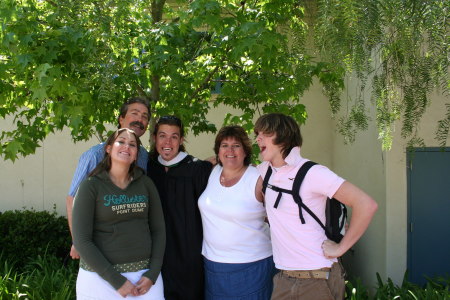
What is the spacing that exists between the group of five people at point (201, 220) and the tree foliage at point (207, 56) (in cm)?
52

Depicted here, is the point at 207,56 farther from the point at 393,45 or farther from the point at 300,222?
the point at 300,222

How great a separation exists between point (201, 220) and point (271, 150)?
0.86 meters

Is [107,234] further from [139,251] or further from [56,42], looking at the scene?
[56,42]

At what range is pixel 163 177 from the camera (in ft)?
10.8

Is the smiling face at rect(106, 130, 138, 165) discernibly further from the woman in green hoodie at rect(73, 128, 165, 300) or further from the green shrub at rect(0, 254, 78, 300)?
the green shrub at rect(0, 254, 78, 300)

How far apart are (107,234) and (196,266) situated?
758 mm

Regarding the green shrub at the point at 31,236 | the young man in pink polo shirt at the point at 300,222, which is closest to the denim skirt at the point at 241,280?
the young man in pink polo shirt at the point at 300,222

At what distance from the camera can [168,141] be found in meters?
3.30

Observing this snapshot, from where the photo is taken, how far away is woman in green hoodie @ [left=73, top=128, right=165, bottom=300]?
106 inches

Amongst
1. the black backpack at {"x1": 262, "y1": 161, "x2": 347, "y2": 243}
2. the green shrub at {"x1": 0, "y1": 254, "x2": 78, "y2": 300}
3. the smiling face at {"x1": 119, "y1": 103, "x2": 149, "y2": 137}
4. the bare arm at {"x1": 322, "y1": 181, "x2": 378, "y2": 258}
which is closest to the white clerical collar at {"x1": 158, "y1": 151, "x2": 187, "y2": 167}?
the smiling face at {"x1": 119, "y1": 103, "x2": 149, "y2": 137}

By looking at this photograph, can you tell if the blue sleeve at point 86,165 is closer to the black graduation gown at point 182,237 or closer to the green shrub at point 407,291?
the black graduation gown at point 182,237

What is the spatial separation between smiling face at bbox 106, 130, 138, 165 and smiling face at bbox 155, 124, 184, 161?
34 cm

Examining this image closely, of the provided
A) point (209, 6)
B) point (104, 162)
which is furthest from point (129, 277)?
point (209, 6)

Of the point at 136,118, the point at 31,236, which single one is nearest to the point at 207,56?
the point at 136,118
